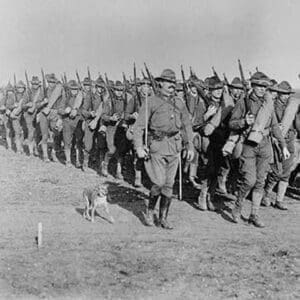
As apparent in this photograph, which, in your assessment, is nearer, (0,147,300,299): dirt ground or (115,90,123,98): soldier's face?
Answer: (0,147,300,299): dirt ground

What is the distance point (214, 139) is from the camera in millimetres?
9727

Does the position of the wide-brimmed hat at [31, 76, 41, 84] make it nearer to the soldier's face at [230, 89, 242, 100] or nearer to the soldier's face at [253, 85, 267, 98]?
the soldier's face at [230, 89, 242, 100]

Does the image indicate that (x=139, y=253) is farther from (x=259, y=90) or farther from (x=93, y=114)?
(x=93, y=114)

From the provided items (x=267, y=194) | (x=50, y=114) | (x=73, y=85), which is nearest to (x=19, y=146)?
(x=50, y=114)

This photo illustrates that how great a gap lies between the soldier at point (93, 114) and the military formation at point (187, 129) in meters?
0.02

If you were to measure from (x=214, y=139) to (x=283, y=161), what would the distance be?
4.37 feet

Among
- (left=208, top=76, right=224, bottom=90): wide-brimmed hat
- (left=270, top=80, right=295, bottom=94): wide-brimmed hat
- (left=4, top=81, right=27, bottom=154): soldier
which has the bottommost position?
(left=4, top=81, right=27, bottom=154): soldier

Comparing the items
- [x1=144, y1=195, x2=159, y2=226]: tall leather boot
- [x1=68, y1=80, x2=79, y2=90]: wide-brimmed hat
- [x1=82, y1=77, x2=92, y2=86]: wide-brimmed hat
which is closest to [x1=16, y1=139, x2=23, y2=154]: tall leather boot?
[x1=68, y1=80, x2=79, y2=90]: wide-brimmed hat

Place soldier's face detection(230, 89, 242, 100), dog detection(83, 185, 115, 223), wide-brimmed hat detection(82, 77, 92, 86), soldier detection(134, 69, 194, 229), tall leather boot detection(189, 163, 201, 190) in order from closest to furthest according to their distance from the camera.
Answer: soldier detection(134, 69, 194, 229) → dog detection(83, 185, 115, 223) → soldier's face detection(230, 89, 242, 100) → tall leather boot detection(189, 163, 201, 190) → wide-brimmed hat detection(82, 77, 92, 86)

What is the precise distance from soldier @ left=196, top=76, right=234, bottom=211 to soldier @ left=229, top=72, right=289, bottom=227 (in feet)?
2.81

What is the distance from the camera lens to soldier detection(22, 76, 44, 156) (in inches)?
599

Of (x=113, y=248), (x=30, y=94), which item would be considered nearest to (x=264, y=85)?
(x=113, y=248)

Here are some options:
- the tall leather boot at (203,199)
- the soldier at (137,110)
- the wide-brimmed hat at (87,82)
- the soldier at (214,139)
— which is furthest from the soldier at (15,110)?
the tall leather boot at (203,199)

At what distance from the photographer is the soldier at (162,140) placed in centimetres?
809
